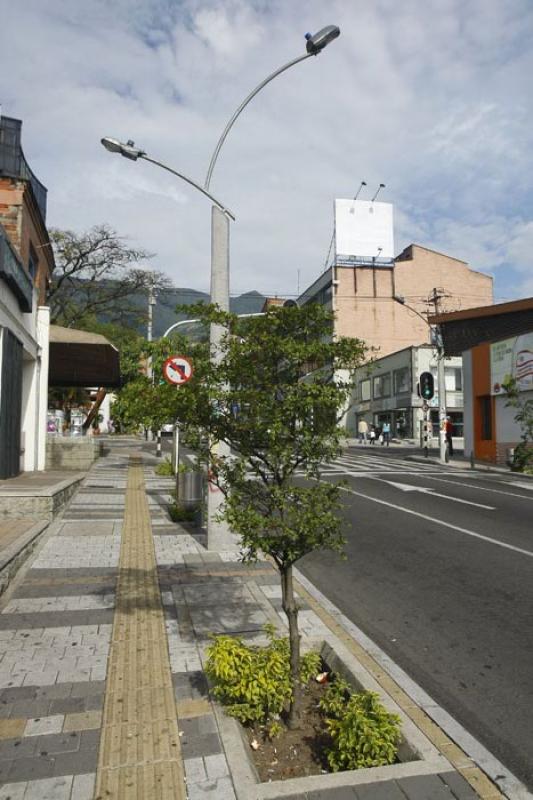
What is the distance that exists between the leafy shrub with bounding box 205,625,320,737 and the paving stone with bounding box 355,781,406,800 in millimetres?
740

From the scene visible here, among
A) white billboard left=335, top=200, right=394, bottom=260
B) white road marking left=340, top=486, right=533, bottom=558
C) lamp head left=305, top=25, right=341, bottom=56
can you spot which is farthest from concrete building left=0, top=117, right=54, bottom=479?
white billboard left=335, top=200, right=394, bottom=260

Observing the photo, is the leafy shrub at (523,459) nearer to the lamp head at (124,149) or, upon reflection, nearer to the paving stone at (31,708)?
the lamp head at (124,149)

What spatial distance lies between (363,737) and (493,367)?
28.6 m

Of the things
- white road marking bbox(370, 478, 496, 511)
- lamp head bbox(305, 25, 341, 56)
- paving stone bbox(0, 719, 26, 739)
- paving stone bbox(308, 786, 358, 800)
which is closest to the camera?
paving stone bbox(308, 786, 358, 800)

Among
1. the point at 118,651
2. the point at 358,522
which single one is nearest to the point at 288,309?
the point at 118,651

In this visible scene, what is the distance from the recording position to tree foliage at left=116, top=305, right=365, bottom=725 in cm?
385

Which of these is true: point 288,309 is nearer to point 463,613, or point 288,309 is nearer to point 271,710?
point 271,710

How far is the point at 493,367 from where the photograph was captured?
97.4 ft

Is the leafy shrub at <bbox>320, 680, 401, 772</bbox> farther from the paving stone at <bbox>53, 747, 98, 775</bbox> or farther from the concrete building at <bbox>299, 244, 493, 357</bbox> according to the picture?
the concrete building at <bbox>299, 244, 493, 357</bbox>

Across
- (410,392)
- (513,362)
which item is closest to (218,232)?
(513,362)

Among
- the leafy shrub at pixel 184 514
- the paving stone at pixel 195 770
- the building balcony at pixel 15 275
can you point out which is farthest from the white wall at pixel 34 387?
the paving stone at pixel 195 770

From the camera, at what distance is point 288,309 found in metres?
3.95

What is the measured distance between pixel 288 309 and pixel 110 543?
6781 mm

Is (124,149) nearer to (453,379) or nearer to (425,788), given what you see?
(425,788)
